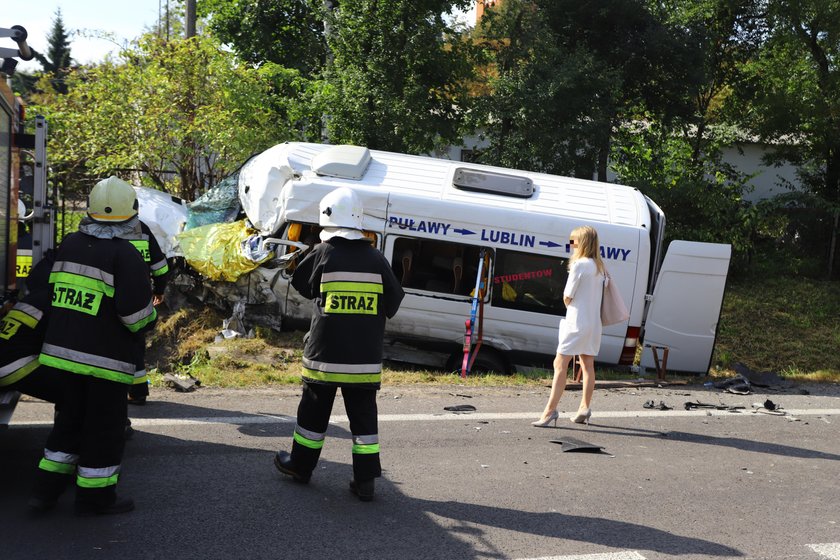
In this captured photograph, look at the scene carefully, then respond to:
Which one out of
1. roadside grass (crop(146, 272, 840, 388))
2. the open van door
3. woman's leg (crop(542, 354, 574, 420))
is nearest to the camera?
woman's leg (crop(542, 354, 574, 420))

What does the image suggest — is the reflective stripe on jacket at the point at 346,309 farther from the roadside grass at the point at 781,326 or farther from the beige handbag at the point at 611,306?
the roadside grass at the point at 781,326

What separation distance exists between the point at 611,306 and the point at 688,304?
10.8 feet

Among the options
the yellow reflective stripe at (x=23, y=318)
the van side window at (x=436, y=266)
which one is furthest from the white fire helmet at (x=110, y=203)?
the van side window at (x=436, y=266)

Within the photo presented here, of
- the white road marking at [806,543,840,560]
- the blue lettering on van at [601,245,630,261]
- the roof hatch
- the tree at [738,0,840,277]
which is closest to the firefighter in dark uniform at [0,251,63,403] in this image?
the white road marking at [806,543,840,560]

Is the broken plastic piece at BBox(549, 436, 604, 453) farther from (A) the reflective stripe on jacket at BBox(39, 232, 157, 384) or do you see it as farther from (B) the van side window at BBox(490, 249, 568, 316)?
(B) the van side window at BBox(490, 249, 568, 316)

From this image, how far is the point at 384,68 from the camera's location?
1434 centimetres

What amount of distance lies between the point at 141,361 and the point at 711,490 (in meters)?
3.95

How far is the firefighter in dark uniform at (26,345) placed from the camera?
4602 mm

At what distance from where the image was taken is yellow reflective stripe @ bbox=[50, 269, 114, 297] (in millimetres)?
4449

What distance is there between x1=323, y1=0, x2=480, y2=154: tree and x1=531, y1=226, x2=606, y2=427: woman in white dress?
25.9ft

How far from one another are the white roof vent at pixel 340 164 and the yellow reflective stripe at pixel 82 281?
5.71 m

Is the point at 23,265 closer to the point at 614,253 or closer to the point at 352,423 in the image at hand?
the point at 352,423

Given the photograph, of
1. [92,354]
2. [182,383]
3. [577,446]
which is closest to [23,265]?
[92,354]

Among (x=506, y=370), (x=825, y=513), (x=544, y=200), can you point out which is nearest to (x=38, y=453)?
(x=825, y=513)
